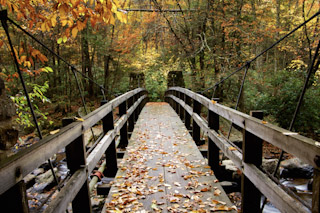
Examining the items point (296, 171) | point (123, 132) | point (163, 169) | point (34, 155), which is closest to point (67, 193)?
point (34, 155)

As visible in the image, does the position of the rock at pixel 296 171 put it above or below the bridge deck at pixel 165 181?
below

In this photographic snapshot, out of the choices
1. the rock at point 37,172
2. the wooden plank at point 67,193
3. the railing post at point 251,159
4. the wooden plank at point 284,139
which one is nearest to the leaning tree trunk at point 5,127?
the wooden plank at point 67,193

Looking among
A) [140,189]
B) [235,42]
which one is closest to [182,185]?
[140,189]

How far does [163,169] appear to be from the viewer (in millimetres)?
3951

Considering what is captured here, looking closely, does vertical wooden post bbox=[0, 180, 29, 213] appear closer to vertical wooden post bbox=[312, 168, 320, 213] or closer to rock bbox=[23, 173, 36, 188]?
vertical wooden post bbox=[312, 168, 320, 213]

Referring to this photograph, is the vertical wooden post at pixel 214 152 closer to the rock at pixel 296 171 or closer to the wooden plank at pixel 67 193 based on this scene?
the wooden plank at pixel 67 193

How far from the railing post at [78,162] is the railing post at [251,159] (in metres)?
1.68

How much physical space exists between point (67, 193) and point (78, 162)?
1.58 ft

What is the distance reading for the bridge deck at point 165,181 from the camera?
2.85 m

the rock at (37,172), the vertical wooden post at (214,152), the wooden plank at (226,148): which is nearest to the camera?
the wooden plank at (226,148)

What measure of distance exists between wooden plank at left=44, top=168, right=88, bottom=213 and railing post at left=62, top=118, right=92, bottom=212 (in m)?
0.08

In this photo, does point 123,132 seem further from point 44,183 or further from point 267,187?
point 267,187

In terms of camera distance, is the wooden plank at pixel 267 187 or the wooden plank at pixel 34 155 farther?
the wooden plank at pixel 267 187

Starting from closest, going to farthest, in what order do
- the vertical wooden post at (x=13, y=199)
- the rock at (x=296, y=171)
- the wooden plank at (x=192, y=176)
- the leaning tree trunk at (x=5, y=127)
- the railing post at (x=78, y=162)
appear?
the vertical wooden post at (x=13, y=199), the leaning tree trunk at (x=5, y=127), the railing post at (x=78, y=162), the wooden plank at (x=192, y=176), the rock at (x=296, y=171)
